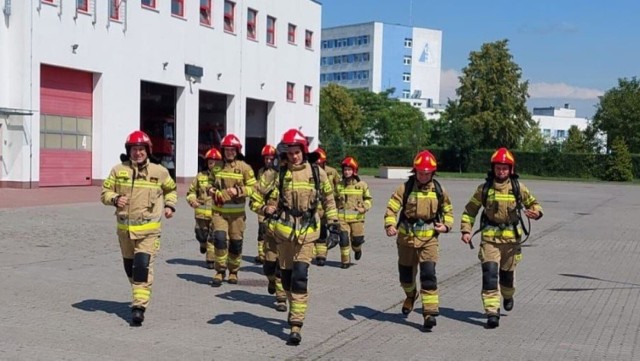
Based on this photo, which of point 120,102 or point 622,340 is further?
point 120,102

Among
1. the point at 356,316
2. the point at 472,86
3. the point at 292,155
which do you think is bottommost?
the point at 356,316

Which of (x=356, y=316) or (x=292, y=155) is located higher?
(x=292, y=155)

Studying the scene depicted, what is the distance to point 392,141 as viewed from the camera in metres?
92.1

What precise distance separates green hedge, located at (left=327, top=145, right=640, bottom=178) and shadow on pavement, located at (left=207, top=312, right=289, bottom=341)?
55240 millimetres

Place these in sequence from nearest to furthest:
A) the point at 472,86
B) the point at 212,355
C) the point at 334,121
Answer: the point at 212,355, the point at 472,86, the point at 334,121

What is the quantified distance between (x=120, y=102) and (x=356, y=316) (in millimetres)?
24300

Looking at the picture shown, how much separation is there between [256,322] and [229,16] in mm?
32213

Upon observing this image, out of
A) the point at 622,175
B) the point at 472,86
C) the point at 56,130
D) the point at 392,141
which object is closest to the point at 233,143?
the point at 56,130

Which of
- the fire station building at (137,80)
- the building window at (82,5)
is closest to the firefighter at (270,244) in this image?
the fire station building at (137,80)

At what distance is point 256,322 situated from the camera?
27.1 ft

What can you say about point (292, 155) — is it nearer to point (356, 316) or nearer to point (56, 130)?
point (356, 316)

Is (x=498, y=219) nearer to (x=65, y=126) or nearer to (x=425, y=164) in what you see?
(x=425, y=164)

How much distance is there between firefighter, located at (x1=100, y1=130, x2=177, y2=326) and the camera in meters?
7.87

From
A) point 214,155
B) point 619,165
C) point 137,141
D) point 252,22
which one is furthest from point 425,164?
point 619,165
